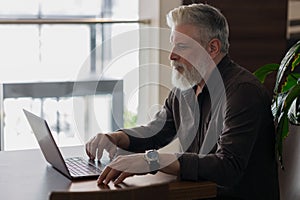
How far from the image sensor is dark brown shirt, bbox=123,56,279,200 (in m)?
1.97

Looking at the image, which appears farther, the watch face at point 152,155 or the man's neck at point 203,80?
the man's neck at point 203,80

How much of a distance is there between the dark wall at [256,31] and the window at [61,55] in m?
0.64

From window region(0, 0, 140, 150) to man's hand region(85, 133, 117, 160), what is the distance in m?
1.47

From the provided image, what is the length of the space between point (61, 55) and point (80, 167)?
192cm

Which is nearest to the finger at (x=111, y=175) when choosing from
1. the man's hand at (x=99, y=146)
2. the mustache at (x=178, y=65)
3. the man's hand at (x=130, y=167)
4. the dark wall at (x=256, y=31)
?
the man's hand at (x=130, y=167)

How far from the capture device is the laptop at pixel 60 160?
197cm

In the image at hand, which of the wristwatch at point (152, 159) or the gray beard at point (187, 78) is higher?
the gray beard at point (187, 78)

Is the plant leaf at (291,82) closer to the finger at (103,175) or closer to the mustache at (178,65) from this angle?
the mustache at (178,65)

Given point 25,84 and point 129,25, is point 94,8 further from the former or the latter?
point 25,84

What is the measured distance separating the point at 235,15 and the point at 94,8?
916 mm

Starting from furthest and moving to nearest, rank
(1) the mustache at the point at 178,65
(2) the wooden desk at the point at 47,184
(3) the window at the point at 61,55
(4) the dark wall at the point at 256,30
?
1. (4) the dark wall at the point at 256,30
2. (3) the window at the point at 61,55
3. (1) the mustache at the point at 178,65
4. (2) the wooden desk at the point at 47,184

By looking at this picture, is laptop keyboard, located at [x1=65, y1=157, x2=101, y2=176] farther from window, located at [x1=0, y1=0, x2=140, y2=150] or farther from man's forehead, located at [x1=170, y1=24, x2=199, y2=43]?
window, located at [x1=0, y1=0, x2=140, y2=150]

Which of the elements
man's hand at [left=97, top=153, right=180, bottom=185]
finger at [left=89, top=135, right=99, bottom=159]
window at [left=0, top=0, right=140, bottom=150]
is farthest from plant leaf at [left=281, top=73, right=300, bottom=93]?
window at [left=0, top=0, right=140, bottom=150]

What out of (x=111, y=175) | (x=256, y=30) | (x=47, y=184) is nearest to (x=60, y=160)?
(x=47, y=184)
